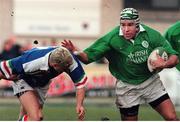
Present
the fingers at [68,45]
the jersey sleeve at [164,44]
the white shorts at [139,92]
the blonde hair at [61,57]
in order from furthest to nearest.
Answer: the white shorts at [139,92] → the jersey sleeve at [164,44] → the fingers at [68,45] → the blonde hair at [61,57]

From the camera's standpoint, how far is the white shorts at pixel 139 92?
11.0 m

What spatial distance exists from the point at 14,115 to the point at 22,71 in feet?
13.4

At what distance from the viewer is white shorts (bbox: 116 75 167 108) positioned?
36.0 ft

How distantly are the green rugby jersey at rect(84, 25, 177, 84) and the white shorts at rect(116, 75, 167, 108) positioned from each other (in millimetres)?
90

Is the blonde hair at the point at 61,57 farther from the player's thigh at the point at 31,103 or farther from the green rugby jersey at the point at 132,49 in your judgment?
the green rugby jersey at the point at 132,49

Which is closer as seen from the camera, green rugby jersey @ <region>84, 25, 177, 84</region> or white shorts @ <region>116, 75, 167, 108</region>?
green rugby jersey @ <region>84, 25, 177, 84</region>

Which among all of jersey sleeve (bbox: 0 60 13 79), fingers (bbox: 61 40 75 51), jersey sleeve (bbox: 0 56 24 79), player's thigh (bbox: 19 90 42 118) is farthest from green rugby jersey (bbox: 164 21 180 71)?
jersey sleeve (bbox: 0 60 13 79)

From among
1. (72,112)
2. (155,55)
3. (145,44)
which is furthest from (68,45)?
(72,112)

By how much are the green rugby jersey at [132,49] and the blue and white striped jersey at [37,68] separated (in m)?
0.54

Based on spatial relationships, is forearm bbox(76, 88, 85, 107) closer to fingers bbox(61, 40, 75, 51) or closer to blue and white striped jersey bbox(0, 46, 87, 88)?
blue and white striped jersey bbox(0, 46, 87, 88)

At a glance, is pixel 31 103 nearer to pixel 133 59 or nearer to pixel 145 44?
pixel 133 59

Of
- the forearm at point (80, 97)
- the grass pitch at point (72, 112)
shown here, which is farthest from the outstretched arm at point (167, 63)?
the grass pitch at point (72, 112)

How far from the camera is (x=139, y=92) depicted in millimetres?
10992

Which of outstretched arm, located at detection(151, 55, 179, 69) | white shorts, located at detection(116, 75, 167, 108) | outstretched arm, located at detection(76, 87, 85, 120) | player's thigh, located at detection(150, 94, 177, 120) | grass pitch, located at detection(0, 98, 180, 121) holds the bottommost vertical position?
grass pitch, located at detection(0, 98, 180, 121)
